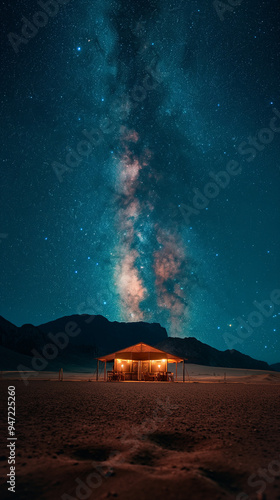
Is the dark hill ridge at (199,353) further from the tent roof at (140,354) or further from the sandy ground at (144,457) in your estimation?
the sandy ground at (144,457)

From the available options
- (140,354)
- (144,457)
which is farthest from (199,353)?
(144,457)

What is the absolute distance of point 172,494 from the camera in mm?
3945

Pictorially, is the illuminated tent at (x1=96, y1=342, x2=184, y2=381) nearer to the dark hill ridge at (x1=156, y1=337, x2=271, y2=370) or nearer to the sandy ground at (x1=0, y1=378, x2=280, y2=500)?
the sandy ground at (x1=0, y1=378, x2=280, y2=500)

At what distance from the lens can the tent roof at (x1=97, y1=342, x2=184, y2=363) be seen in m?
32.3

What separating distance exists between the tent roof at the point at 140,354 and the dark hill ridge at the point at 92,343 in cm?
3271

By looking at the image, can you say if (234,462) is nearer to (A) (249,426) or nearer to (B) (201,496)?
(B) (201,496)

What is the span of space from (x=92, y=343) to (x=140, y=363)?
12882 centimetres

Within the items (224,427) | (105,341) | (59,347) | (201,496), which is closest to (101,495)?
(201,496)

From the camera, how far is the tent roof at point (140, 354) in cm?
3234

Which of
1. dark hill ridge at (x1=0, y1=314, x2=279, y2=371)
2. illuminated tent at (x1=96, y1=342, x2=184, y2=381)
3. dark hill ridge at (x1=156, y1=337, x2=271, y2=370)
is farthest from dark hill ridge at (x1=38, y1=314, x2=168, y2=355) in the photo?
illuminated tent at (x1=96, y1=342, x2=184, y2=381)

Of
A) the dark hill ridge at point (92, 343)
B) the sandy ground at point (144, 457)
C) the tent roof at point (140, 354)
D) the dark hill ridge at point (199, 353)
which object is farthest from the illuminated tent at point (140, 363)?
the dark hill ridge at point (199, 353)

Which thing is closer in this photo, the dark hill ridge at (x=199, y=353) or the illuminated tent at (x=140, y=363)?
the illuminated tent at (x=140, y=363)

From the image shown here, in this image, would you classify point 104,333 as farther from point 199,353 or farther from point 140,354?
point 140,354

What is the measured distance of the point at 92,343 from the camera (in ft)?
511
